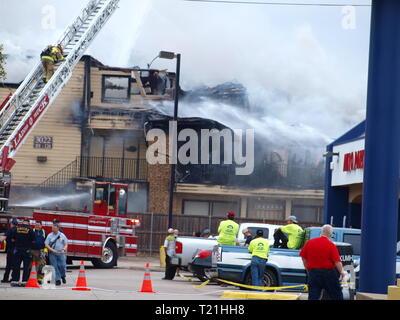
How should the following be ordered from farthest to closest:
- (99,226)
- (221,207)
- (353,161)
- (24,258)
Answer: (221,207) < (353,161) < (99,226) < (24,258)

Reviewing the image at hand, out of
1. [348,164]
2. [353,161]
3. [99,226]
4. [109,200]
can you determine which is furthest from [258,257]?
[348,164]

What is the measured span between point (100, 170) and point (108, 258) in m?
17.7

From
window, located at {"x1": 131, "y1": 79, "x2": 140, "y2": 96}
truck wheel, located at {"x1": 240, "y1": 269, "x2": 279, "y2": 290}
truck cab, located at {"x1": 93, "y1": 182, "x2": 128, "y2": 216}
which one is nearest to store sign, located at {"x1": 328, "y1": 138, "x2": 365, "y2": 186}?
truck cab, located at {"x1": 93, "y1": 182, "x2": 128, "y2": 216}

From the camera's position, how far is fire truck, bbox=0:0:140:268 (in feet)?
84.6

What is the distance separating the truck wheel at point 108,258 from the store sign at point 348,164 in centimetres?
872

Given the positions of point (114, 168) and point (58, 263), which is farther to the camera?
point (114, 168)

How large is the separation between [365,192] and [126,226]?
1480 centimetres

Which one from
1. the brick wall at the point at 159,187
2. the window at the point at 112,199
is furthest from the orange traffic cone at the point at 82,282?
the brick wall at the point at 159,187

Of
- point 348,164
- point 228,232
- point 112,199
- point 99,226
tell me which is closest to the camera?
point 228,232

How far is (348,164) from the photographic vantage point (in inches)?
1275

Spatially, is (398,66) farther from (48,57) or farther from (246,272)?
(48,57)

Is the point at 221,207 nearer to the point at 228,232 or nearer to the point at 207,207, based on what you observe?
the point at 207,207

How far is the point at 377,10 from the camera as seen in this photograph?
14.4m
